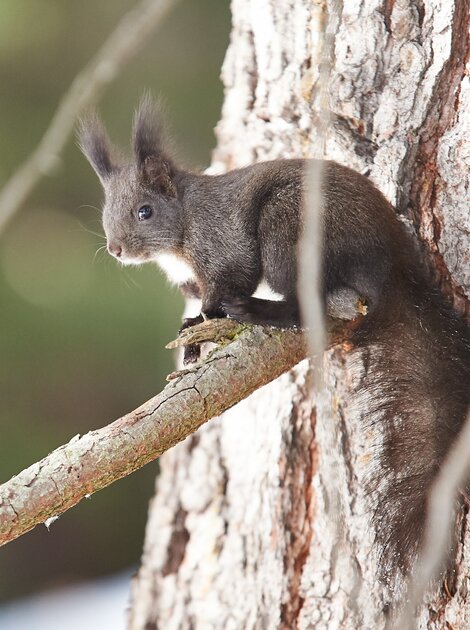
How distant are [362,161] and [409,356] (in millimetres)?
501

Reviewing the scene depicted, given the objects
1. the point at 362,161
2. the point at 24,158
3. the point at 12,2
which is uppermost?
the point at 12,2

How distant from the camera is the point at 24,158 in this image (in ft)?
12.0

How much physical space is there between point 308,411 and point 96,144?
79cm

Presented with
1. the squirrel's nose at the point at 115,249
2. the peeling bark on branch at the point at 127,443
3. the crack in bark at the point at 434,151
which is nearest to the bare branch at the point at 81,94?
the peeling bark on branch at the point at 127,443

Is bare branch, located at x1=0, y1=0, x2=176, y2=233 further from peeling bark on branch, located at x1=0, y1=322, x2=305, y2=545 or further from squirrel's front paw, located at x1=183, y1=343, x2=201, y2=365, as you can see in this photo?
squirrel's front paw, located at x1=183, y1=343, x2=201, y2=365

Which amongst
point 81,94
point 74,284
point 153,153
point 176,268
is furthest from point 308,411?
point 74,284

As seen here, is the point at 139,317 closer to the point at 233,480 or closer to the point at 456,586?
the point at 233,480

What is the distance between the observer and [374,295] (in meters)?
1.76

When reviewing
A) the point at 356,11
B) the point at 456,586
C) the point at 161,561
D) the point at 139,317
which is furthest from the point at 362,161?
the point at 139,317

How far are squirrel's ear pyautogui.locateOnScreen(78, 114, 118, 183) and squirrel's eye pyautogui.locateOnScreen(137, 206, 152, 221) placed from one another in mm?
137

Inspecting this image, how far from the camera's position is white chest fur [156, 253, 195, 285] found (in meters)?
2.09

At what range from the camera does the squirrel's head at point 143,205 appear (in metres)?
2.06

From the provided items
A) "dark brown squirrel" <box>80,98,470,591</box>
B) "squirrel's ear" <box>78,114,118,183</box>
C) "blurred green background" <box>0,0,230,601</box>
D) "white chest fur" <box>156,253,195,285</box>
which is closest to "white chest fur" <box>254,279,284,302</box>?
"dark brown squirrel" <box>80,98,470,591</box>

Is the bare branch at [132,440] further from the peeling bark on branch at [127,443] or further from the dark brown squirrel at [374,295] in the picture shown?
the dark brown squirrel at [374,295]
